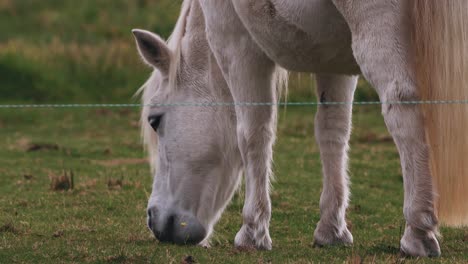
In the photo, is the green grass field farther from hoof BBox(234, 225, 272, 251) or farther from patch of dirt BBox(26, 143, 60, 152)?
hoof BBox(234, 225, 272, 251)

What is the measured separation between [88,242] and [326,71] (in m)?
1.98

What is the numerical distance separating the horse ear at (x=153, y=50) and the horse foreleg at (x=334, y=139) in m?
1.07

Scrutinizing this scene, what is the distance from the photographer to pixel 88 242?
21.5ft

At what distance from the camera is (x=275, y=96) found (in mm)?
6512

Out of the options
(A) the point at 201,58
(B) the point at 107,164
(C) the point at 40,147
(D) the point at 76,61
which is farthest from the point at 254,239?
(D) the point at 76,61

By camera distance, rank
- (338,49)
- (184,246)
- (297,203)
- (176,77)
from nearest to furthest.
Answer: (338,49)
(184,246)
(176,77)
(297,203)

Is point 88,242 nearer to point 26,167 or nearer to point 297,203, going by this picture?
point 297,203

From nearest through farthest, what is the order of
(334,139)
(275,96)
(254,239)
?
(254,239)
(275,96)
(334,139)

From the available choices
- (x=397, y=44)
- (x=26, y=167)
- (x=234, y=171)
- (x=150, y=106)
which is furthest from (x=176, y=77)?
(x=26, y=167)

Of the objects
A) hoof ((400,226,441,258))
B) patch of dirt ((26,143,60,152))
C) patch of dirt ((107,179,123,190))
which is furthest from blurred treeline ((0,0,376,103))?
hoof ((400,226,441,258))

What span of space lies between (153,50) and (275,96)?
95 centimetres

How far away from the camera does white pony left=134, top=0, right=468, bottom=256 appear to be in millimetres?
4738

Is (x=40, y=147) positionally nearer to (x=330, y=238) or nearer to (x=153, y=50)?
(x=153, y=50)

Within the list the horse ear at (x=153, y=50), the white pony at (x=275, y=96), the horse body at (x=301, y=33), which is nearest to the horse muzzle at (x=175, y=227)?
the white pony at (x=275, y=96)
